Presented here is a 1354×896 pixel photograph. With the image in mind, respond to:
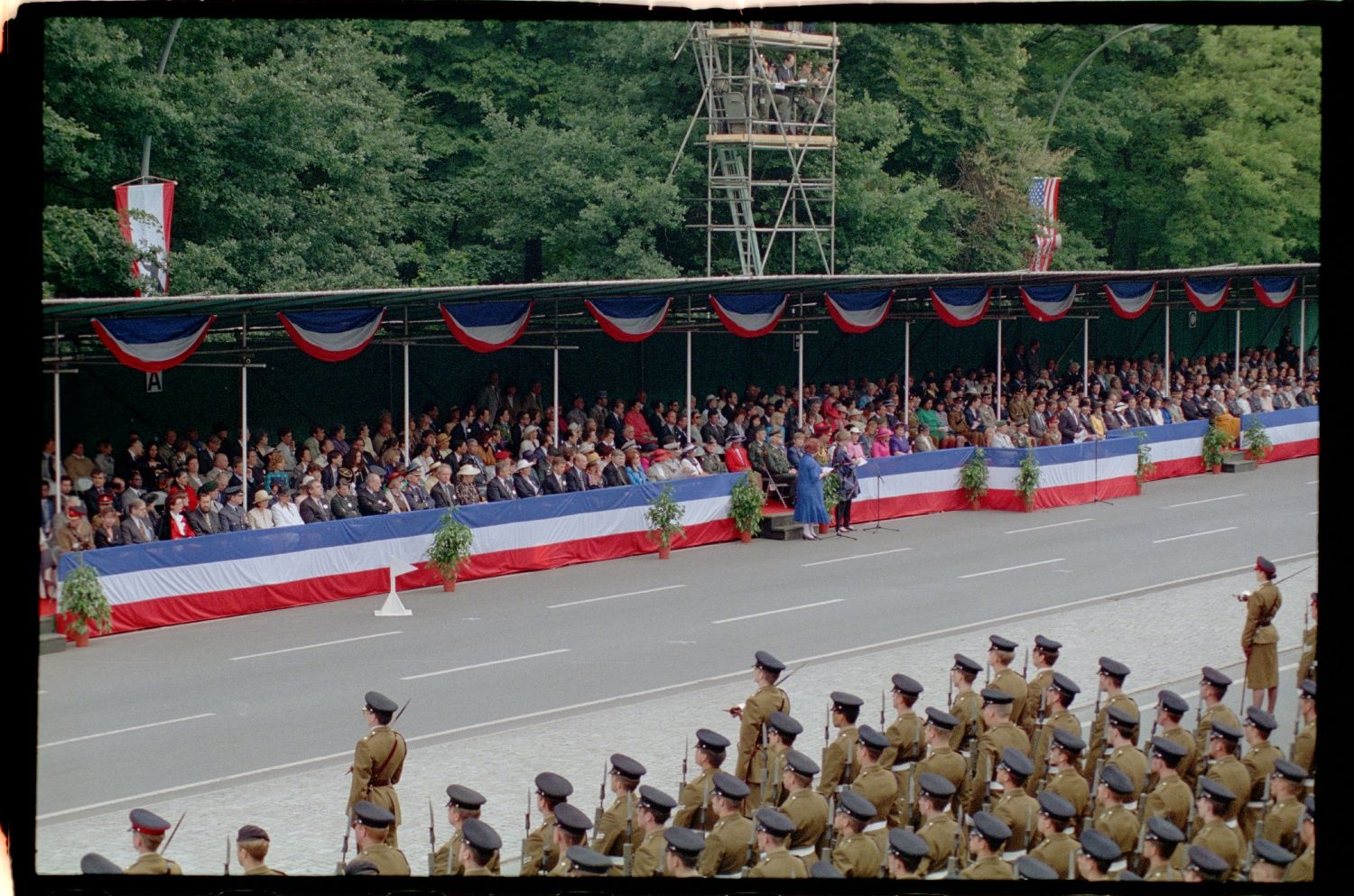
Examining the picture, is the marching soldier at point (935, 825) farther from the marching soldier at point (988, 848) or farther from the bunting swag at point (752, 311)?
the bunting swag at point (752, 311)

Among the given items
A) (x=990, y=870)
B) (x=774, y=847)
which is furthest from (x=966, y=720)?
Result: (x=774, y=847)

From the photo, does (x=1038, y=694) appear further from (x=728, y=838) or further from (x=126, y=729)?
(x=126, y=729)

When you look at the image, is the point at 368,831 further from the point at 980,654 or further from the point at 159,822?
the point at 980,654

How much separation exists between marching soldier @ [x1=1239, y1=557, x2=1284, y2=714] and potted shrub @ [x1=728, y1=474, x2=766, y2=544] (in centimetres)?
978

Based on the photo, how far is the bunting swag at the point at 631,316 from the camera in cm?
2611

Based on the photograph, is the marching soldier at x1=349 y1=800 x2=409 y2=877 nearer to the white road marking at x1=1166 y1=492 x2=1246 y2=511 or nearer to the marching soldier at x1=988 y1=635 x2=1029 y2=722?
the marching soldier at x1=988 y1=635 x2=1029 y2=722

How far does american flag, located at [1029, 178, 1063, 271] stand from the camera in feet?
131

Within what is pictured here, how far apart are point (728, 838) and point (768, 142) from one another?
92.3 feet

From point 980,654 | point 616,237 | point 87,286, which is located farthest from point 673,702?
point 616,237

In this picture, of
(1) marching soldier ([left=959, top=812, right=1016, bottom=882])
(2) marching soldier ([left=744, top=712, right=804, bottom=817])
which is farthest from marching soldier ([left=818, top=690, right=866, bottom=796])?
(1) marching soldier ([left=959, top=812, right=1016, bottom=882])

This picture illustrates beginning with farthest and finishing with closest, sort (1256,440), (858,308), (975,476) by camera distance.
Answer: (1256,440)
(858,308)
(975,476)

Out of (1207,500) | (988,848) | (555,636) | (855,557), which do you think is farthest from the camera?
(1207,500)

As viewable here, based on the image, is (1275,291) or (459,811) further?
(1275,291)

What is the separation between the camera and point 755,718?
495 inches
